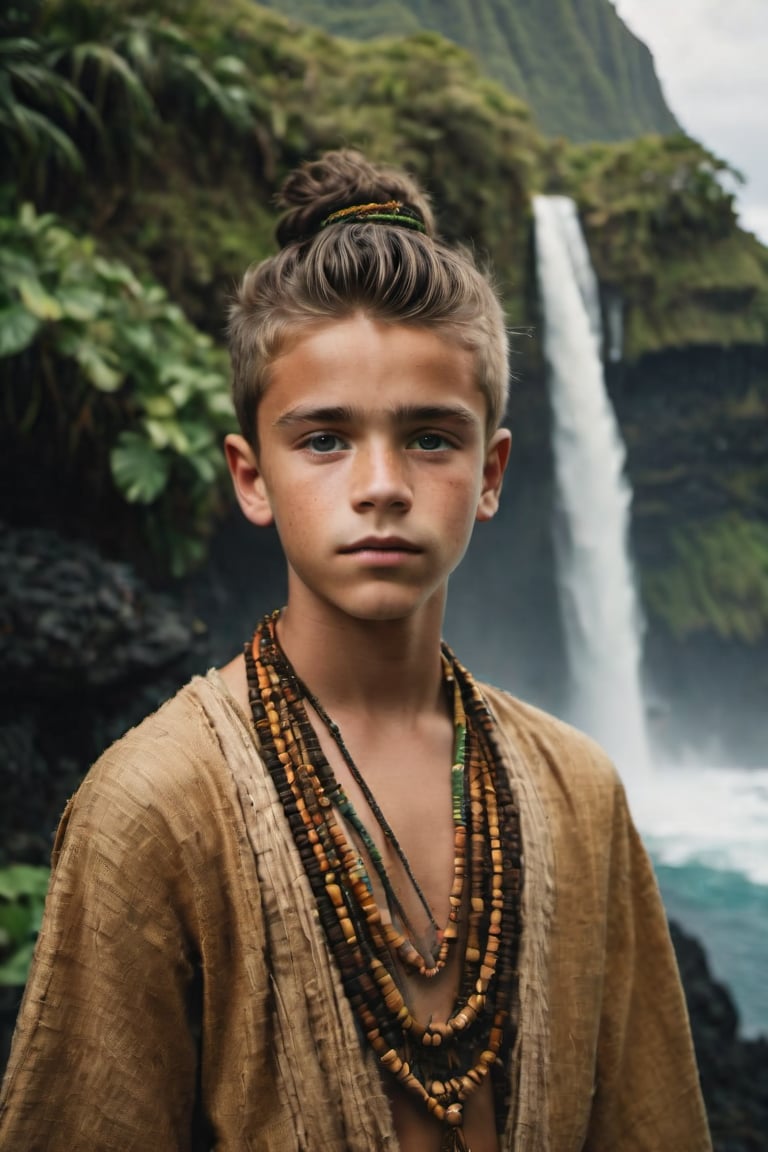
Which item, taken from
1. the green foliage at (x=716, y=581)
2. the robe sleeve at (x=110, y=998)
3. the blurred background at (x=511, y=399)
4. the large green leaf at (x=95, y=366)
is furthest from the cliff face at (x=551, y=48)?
the robe sleeve at (x=110, y=998)

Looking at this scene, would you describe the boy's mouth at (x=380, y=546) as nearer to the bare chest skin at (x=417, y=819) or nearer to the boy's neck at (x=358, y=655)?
the boy's neck at (x=358, y=655)

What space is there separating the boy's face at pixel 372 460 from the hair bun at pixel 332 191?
0.21m

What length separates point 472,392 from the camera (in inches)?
50.9

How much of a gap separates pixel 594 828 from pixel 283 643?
573mm

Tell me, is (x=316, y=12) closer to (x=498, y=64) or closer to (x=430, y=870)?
(x=498, y=64)

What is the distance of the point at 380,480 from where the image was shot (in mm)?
1164

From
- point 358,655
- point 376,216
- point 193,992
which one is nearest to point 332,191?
point 376,216

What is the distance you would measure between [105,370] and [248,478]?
415 centimetres

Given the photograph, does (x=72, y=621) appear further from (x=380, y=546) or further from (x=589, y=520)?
(x=589, y=520)

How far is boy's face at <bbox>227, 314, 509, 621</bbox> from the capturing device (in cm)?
119

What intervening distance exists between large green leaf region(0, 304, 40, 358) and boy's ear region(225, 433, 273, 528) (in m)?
3.88

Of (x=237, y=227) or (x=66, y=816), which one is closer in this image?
(x=66, y=816)

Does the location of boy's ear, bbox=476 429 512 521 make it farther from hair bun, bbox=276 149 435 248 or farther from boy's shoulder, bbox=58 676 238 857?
boy's shoulder, bbox=58 676 238 857

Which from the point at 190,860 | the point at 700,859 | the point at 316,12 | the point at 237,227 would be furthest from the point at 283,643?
the point at 316,12
